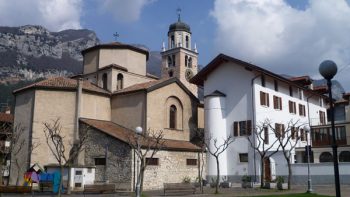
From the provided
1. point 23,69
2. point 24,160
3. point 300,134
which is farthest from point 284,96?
point 23,69

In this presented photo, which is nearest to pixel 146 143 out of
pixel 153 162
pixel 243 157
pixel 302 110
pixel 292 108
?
pixel 153 162

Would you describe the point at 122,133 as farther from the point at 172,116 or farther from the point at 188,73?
A: the point at 188,73

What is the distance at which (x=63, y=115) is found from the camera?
3525cm

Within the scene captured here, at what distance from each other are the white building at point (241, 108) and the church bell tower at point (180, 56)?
1073 inches

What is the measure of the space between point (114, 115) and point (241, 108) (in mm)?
12962

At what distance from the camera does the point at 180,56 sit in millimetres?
69000

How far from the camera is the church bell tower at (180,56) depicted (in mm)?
69375

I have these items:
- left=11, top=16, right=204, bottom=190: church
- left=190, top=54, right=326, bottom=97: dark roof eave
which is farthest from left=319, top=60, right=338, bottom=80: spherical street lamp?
left=190, top=54, right=326, bottom=97: dark roof eave

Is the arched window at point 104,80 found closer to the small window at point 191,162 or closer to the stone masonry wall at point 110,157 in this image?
the stone masonry wall at point 110,157

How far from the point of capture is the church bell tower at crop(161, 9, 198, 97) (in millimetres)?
69375

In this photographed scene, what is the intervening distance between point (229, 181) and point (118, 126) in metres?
12.3

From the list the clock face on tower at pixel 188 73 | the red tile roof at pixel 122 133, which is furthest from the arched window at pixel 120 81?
the clock face on tower at pixel 188 73

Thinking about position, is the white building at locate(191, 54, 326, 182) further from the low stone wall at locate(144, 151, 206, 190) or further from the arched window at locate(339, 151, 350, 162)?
the arched window at locate(339, 151, 350, 162)

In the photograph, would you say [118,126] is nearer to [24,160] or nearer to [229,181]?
[24,160]
